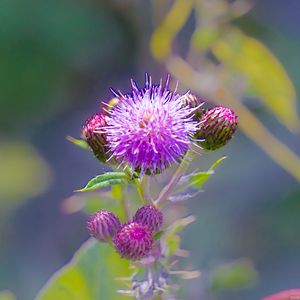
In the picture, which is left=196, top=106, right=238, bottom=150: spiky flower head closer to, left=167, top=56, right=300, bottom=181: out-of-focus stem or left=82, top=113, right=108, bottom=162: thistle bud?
left=82, top=113, right=108, bottom=162: thistle bud

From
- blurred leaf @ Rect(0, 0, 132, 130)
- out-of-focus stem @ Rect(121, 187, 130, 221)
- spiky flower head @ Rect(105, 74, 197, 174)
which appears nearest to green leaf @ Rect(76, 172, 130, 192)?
spiky flower head @ Rect(105, 74, 197, 174)

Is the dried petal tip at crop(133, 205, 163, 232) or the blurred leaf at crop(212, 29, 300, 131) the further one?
the blurred leaf at crop(212, 29, 300, 131)

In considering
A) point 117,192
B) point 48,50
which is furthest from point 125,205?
point 48,50

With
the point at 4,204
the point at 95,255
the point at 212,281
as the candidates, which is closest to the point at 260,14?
the point at 4,204

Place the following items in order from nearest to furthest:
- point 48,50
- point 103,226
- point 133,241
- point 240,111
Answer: point 133,241
point 103,226
point 240,111
point 48,50

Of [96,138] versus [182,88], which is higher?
[182,88]

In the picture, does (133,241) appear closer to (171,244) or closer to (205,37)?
(171,244)

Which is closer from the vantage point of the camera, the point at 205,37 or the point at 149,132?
the point at 149,132

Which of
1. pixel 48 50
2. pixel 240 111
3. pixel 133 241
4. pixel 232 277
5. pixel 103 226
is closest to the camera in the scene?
pixel 133 241
